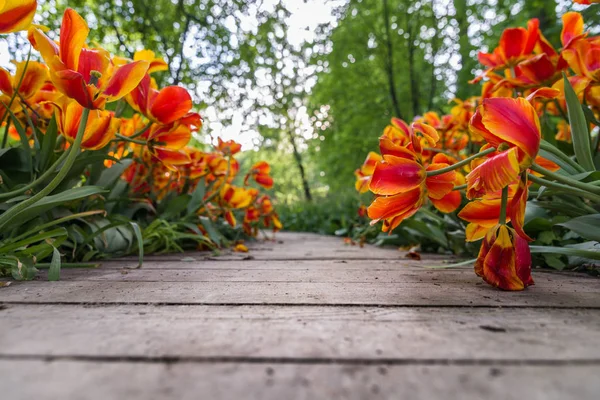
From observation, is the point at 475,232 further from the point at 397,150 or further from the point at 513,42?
the point at 513,42

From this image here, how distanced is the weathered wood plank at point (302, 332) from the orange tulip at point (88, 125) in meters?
0.43

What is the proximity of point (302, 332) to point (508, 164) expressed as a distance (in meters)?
0.42

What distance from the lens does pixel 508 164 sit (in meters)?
0.63

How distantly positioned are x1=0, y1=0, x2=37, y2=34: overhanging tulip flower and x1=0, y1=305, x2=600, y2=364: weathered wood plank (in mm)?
552

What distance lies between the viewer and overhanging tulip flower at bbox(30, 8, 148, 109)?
75 centimetres

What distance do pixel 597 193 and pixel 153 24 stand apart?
6.08m

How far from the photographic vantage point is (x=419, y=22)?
6.08 metres

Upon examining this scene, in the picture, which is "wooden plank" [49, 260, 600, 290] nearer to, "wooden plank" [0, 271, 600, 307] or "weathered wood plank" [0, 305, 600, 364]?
"wooden plank" [0, 271, 600, 307]

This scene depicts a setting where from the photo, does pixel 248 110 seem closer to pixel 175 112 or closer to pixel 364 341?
pixel 175 112

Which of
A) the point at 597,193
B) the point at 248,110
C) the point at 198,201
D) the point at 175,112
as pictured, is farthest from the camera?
the point at 248,110

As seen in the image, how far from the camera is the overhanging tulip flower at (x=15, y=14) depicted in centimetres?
74

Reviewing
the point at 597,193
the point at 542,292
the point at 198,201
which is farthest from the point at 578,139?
the point at 198,201

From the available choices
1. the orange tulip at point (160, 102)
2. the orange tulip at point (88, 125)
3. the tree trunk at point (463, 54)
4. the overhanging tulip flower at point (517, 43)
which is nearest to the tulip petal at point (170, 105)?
the orange tulip at point (160, 102)

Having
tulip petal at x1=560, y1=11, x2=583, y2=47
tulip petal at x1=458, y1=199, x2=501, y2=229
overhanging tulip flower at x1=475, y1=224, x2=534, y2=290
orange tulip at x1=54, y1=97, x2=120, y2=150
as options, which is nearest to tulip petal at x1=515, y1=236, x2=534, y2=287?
overhanging tulip flower at x1=475, y1=224, x2=534, y2=290
